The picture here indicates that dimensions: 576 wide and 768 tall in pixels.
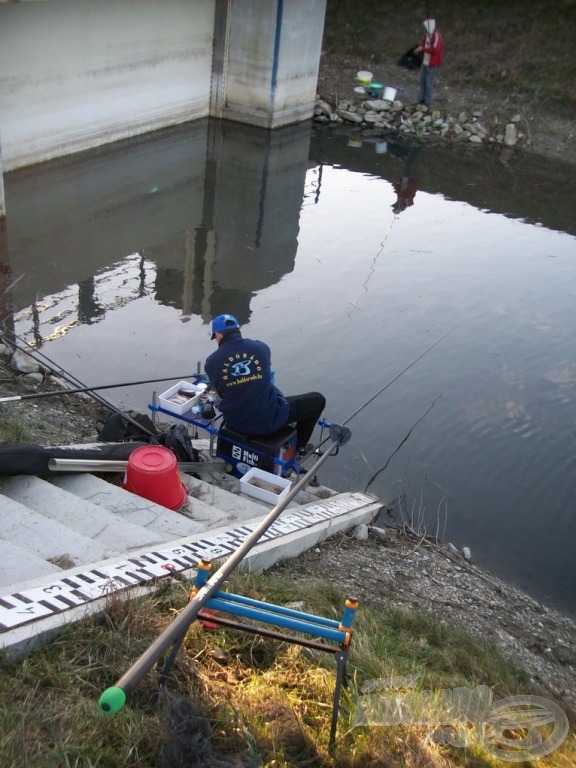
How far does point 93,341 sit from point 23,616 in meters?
5.75

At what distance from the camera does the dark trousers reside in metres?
6.14

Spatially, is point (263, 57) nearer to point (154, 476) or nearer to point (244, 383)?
point (244, 383)

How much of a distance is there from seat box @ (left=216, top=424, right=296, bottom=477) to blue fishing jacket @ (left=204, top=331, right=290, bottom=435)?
16 centimetres

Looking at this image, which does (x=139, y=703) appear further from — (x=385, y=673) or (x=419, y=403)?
(x=419, y=403)

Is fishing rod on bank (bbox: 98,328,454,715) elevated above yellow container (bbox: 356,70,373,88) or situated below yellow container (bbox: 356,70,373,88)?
above

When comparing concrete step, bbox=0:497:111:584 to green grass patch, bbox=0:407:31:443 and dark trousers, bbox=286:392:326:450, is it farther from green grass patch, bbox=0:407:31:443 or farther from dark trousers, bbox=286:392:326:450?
dark trousers, bbox=286:392:326:450

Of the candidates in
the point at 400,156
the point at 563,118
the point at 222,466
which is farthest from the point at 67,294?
the point at 563,118

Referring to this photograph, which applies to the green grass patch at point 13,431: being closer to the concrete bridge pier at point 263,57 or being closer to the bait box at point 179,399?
the bait box at point 179,399

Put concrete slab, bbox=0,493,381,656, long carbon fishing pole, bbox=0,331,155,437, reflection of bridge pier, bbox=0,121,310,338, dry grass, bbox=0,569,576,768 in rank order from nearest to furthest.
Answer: dry grass, bbox=0,569,576,768 < concrete slab, bbox=0,493,381,656 < long carbon fishing pole, bbox=0,331,155,437 < reflection of bridge pier, bbox=0,121,310,338

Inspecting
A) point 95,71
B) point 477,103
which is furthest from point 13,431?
point 477,103

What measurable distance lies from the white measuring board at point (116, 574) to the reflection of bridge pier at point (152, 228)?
4.85 meters

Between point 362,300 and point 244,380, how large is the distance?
194 inches

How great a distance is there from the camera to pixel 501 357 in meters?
9.08

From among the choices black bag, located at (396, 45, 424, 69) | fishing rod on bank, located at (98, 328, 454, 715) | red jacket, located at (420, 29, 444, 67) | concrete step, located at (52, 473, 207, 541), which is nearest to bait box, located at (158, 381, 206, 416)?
concrete step, located at (52, 473, 207, 541)
